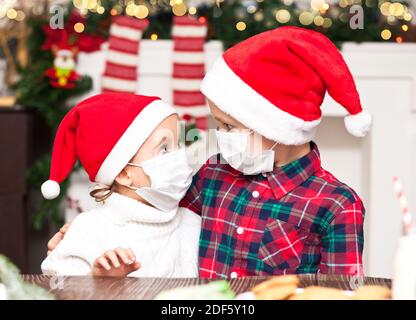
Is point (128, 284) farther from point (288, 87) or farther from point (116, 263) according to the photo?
point (288, 87)

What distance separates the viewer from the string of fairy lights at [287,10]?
2691 mm

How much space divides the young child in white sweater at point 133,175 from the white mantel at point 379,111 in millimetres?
1383

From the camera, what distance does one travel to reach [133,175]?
1.43m

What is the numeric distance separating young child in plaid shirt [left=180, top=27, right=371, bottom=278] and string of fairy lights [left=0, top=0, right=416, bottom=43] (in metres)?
1.31

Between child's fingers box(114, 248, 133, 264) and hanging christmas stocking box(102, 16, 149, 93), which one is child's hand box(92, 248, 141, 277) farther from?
hanging christmas stocking box(102, 16, 149, 93)

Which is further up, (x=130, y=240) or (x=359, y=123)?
(x=359, y=123)

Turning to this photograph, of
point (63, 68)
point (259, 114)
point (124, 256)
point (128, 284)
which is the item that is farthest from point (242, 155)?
point (63, 68)

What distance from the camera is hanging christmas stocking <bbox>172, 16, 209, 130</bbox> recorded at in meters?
2.74

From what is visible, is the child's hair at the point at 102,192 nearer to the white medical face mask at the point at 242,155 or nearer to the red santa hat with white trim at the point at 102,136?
the red santa hat with white trim at the point at 102,136

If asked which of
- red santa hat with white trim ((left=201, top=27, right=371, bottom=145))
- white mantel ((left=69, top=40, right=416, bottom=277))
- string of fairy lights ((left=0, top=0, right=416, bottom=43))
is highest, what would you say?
string of fairy lights ((left=0, top=0, right=416, bottom=43))

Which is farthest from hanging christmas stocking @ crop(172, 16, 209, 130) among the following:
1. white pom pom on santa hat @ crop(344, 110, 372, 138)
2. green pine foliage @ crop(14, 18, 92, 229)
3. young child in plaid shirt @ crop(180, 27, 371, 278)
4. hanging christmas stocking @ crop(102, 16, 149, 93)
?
white pom pom on santa hat @ crop(344, 110, 372, 138)

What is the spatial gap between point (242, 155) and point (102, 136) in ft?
0.93
